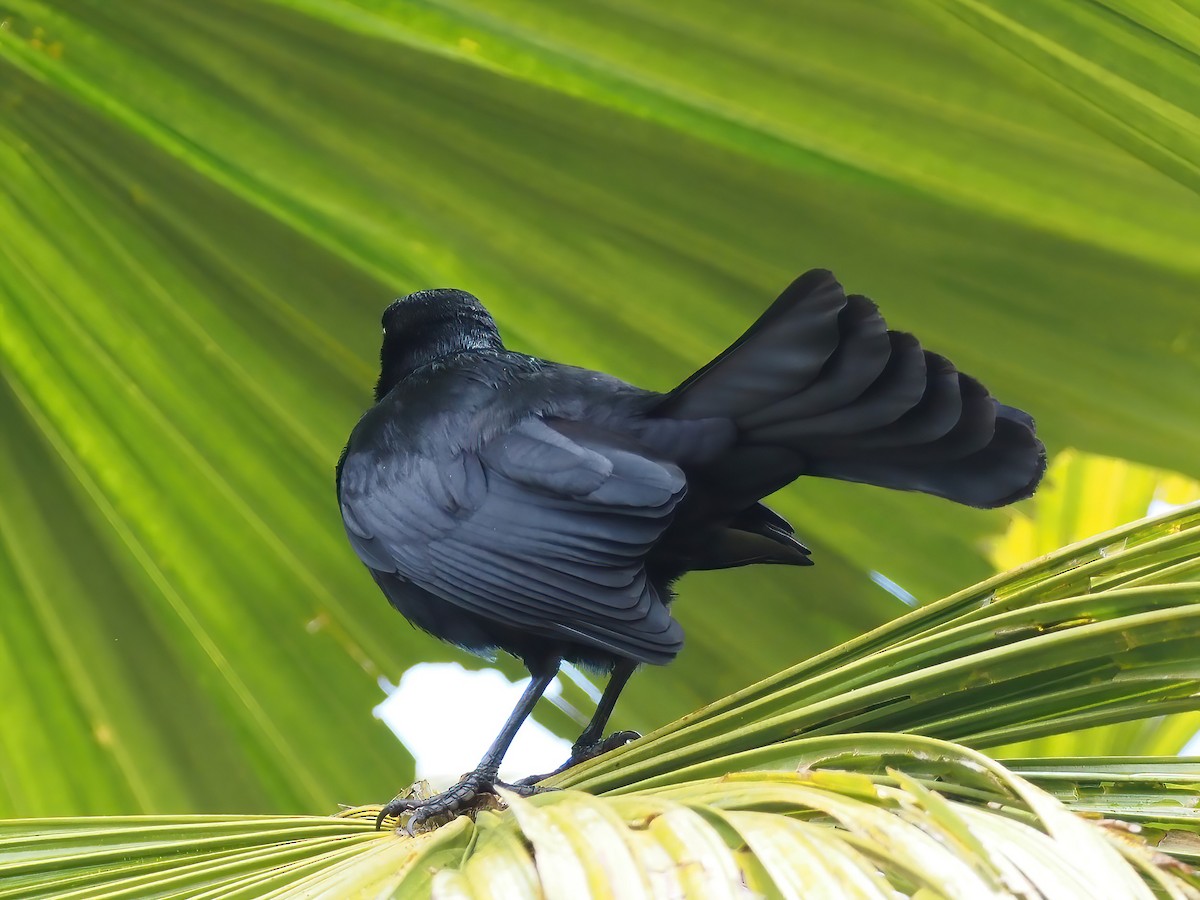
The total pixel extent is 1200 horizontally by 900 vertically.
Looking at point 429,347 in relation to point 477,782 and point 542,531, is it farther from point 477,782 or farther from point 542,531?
point 477,782

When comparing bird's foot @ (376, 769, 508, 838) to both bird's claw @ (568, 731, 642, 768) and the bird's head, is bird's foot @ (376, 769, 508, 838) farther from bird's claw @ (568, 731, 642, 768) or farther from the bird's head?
the bird's head

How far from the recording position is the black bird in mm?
1720

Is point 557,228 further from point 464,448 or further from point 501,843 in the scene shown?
point 501,843

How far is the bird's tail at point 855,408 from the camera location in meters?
1.68

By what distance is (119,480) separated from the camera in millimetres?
2566

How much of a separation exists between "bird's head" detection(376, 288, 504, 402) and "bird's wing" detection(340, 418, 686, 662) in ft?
1.08

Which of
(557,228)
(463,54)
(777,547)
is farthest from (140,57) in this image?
(777,547)

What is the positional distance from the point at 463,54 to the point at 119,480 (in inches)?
44.7

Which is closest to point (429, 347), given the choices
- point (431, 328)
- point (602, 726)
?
point (431, 328)

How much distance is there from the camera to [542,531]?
194 centimetres

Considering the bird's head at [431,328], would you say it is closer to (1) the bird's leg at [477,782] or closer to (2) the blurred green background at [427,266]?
(2) the blurred green background at [427,266]

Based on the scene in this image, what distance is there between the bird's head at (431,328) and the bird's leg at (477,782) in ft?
2.23

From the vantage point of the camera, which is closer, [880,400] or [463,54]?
[880,400]

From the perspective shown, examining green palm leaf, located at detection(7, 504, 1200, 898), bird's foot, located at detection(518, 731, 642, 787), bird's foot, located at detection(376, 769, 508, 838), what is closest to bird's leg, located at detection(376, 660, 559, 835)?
bird's foot, located at detection(376, 769, 508, 838)
